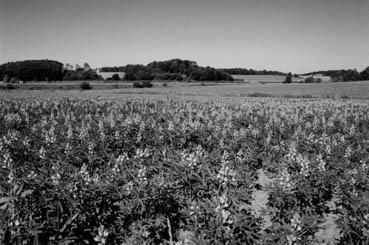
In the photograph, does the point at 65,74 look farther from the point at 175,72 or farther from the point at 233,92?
the point at 233,92

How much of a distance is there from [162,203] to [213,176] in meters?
1.29

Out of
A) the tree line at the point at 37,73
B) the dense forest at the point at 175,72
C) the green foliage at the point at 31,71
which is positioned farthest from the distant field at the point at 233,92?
the green foliage at the point at 31,71

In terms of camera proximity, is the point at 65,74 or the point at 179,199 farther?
the point at 65,74

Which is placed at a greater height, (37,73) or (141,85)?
(37,73)

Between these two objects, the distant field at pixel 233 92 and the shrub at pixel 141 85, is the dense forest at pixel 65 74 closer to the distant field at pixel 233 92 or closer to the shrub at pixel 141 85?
the shrub at pixel 141 85

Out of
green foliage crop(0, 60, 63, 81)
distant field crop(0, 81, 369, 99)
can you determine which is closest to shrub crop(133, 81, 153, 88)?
distant field crop(0, 81, 369, 99)

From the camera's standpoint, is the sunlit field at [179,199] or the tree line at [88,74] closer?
the sunlit field at [179,199]

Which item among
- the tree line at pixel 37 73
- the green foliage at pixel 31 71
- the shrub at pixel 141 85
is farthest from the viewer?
the green foliage at pixel 31 71

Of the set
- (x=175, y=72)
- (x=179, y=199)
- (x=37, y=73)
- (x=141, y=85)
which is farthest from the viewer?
(x=175, y=72)

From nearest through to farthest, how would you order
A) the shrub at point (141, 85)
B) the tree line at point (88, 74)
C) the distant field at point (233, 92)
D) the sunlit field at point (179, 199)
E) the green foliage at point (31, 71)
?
the sunlit field at point (179, 199)
the distant field at point (233, 92)
the shrub at point (141, 85)
the tree line at point (88, 74)
the green foliage at point (31, 71)

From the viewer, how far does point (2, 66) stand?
109438 mm

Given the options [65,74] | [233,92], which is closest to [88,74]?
[65,74]

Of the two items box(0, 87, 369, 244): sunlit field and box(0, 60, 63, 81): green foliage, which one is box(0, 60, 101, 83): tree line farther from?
box(0, 87, 369, 244): sunlit field

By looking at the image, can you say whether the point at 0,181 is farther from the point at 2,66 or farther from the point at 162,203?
the point at 2,66
